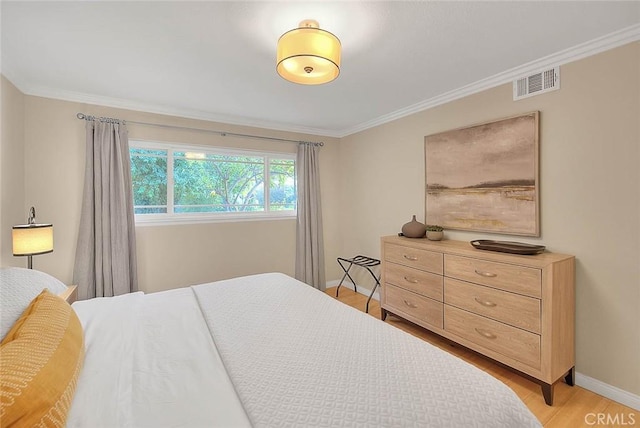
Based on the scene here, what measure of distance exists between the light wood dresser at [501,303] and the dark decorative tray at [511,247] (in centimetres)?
4

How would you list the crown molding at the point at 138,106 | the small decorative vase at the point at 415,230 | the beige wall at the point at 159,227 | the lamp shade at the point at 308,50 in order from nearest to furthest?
1. the lamp shade at the point at 308,50
2. the crown molding at the point at 138,106
3. the beige wall at the point at 159,227
4. the small decorative vase at the point at 415,230

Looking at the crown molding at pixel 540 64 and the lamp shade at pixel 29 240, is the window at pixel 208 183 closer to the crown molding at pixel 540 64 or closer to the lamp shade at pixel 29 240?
the lamp shade at pixel 29 240

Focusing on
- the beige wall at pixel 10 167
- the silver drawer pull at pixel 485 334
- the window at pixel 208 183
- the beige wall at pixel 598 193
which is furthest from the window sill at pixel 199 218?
the beige wall at pixel 598 193

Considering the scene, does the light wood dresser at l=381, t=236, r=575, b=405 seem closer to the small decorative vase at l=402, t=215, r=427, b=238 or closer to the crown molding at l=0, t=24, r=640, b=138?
the small decorative vase at l=402, t=215, r=427, b=238

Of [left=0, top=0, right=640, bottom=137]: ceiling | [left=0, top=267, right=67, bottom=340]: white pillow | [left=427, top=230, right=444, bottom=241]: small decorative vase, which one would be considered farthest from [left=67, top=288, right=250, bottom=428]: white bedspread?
[left=427, top=230, right=444, bottom=241]: small decorative vase

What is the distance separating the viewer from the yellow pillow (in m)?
0.71

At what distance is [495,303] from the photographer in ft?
7.02

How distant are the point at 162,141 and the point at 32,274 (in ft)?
6.85

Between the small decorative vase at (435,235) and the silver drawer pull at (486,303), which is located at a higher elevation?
the small decorative vase at (435,235)

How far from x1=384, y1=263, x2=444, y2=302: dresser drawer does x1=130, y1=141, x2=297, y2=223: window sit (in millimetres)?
1719

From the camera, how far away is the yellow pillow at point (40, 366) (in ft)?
2.33

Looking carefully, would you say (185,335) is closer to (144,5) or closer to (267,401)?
(267,401)

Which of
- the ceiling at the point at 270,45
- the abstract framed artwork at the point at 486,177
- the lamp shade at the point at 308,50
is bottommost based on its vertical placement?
the abstract framed artwork at the point at 486,177

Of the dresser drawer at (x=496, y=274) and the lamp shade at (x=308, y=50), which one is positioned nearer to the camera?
the lamp shade at (x=308, y=50)
